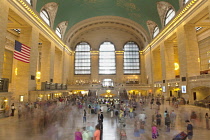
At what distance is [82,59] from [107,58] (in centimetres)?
689

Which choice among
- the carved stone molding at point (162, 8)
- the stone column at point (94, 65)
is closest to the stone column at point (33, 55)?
the carved stone molding at point (162, 8)

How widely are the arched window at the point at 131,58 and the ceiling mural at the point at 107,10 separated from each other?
853 cm

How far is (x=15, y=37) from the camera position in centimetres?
2512

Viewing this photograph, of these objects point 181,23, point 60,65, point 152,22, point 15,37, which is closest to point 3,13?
point 15,37


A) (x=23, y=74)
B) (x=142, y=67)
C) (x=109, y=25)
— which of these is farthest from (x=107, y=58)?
(x=23, y=74)

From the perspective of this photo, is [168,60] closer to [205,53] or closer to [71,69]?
[205,53]

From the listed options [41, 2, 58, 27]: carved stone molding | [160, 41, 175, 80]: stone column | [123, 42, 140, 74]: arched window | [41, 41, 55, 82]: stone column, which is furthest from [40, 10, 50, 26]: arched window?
[123, 42, 140, 74]: arched window

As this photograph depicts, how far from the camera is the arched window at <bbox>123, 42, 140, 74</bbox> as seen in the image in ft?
132

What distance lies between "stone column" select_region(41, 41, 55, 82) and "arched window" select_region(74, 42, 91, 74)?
48.9 ft

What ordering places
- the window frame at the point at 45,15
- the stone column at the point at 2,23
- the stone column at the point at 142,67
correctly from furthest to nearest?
1. the stone column at the point at 142,67
2. the window frame at the point at 45,15
3. the stone column at the point at 2,23

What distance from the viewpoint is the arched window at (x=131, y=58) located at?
132 feet

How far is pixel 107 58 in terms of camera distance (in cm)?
4028

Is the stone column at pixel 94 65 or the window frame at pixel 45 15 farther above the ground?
the window frame at pixel 45 15

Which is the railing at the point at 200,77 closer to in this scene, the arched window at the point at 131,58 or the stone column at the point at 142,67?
the stone column at the point at 142,67
